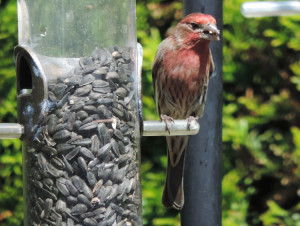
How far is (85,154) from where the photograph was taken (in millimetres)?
3041

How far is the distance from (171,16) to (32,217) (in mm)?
3244

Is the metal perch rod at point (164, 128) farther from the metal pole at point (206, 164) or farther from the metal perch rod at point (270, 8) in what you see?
the metal perch rod at point (270, 8)

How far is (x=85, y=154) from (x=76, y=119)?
0.54 ft

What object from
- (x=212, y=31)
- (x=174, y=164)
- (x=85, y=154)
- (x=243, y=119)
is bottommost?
(x=174, y=164)

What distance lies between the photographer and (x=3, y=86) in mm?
5480

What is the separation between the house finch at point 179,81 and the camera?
14.7 ft

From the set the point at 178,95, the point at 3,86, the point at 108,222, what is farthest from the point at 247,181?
the point at 108,222

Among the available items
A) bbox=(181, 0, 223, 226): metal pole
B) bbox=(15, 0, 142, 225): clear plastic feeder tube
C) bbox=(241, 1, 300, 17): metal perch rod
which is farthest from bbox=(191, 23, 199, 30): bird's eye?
bbox=(241, 1, 300, 17): metal perch rod

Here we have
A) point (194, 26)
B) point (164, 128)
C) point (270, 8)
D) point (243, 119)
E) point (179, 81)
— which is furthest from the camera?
point (243, 119)

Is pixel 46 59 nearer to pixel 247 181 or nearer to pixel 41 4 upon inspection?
pixel 41 4

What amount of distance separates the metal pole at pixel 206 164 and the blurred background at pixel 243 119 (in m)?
2.01

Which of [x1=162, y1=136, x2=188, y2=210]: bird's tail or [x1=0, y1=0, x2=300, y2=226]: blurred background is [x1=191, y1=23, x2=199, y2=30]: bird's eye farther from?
[x1=0, y1=0, x2=300, y2=226]: blurred background

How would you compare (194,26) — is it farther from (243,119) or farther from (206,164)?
(243,119)

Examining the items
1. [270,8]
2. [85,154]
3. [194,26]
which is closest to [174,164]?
[194,26]
